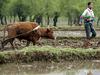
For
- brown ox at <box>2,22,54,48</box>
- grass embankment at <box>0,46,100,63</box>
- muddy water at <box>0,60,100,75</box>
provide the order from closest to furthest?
muddy water at <box>0,60,100,75</box> → grass embankment at <box>0,46,100,63</box> → brown ox at <box>2,22,54,48</box>

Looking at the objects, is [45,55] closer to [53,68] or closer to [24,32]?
[53,68]

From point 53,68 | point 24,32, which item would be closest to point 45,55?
point 53,68

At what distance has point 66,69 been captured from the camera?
36.4 ft

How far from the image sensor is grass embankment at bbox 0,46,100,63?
11.7 metres

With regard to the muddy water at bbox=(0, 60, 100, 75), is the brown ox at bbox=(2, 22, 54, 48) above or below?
above

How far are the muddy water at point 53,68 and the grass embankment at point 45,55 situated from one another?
0.93 feet

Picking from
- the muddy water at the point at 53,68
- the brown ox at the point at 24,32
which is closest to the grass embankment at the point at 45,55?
the muddy water at the point at 53,68

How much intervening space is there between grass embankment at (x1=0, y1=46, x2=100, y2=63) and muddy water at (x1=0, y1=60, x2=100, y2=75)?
0.28 m

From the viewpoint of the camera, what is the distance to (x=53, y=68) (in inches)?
441

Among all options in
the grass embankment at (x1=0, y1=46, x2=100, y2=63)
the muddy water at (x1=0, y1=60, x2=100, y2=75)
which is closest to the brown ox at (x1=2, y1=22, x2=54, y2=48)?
the grass embankment at (x1=0, y1=46, x2=100, y2=63)

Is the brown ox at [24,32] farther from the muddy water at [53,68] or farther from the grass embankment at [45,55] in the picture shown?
the muddy water at [53,68]

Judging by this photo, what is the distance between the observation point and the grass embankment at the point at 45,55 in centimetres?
1172

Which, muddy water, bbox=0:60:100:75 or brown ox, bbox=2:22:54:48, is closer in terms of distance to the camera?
muddy water, bbox=0:60:100:75

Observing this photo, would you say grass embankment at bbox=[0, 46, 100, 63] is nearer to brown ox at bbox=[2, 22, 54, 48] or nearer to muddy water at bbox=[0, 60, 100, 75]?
muddy water at bbox=[0, 60, 100, 75]
